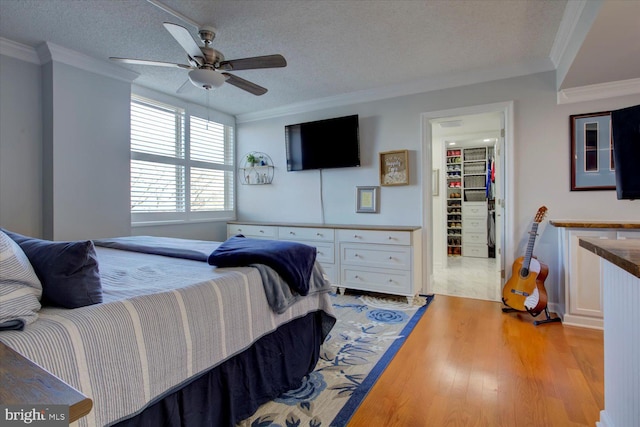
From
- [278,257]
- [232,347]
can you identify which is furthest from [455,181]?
[232,347]

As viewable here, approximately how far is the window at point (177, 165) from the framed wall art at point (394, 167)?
2509mm

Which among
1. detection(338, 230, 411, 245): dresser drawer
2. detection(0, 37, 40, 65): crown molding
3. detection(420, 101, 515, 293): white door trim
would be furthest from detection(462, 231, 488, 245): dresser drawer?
detection(0, 37, 40, 65): crown molding

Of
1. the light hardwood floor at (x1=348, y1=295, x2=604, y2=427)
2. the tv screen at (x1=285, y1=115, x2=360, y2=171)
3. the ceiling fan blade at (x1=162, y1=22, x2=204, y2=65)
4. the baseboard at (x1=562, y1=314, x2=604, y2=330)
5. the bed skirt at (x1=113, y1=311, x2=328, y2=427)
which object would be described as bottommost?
the light hardwood floor at (x1=348, y1=295, x2=604, y2=427)

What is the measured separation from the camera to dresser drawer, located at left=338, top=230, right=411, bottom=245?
334cm

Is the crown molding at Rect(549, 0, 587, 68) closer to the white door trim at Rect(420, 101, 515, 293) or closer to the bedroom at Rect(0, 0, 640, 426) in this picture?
the bedroom at Rect(0, 0, 640, 426)

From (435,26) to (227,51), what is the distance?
1807mm

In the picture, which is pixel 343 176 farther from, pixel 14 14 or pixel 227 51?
pixel 14 14

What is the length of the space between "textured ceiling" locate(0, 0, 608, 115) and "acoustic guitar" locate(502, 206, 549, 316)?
1.61 metres

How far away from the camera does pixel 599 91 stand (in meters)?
2.88

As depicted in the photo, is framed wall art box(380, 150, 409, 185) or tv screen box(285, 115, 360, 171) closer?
framed wall art box(380, 150, 409, 185)

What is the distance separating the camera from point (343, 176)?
4211 millimetres

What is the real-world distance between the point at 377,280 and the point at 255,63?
2464 millimetres

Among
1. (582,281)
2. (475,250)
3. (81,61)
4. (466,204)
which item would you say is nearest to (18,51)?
(81,61)

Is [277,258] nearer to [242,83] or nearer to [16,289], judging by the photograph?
[16,289]
